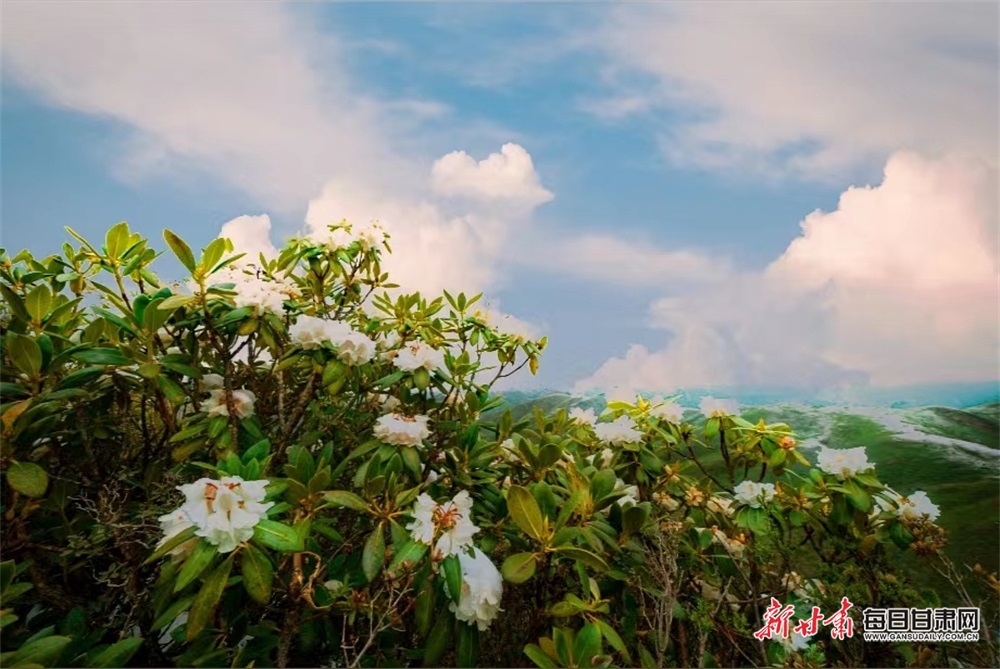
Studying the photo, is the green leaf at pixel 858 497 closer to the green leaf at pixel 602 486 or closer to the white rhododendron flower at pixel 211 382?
the green leaf at pixel 602 486

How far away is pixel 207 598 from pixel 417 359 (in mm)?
726

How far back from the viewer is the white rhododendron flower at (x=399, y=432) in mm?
1520

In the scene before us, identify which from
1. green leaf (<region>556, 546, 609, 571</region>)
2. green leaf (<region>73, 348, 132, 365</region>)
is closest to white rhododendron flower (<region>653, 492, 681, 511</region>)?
green leaf (<region>556, 546, 609, 571</region>)

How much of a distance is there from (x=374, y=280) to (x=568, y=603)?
124 cm

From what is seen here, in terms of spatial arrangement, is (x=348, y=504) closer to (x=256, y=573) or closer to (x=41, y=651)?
(x=256, y=573)

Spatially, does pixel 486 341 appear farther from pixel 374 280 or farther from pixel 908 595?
pixel 908 595

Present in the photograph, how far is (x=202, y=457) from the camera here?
164 cm

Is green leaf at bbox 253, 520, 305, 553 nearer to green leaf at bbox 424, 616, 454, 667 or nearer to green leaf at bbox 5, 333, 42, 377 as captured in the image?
green leaf at bbox 424, 616, 454, 667

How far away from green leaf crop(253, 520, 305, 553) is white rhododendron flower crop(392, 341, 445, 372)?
1.89ft

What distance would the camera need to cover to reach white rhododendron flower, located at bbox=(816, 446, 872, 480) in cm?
187

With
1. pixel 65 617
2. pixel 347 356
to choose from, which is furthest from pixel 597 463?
pixel 65 617

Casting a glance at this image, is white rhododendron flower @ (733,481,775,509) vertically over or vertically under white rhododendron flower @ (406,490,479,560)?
under

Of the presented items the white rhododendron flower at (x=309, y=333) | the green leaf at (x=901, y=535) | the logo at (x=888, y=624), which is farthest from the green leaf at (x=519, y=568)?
the green leaf at (x=901, y=535)

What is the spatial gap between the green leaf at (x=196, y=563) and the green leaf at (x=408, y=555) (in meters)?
0.33
